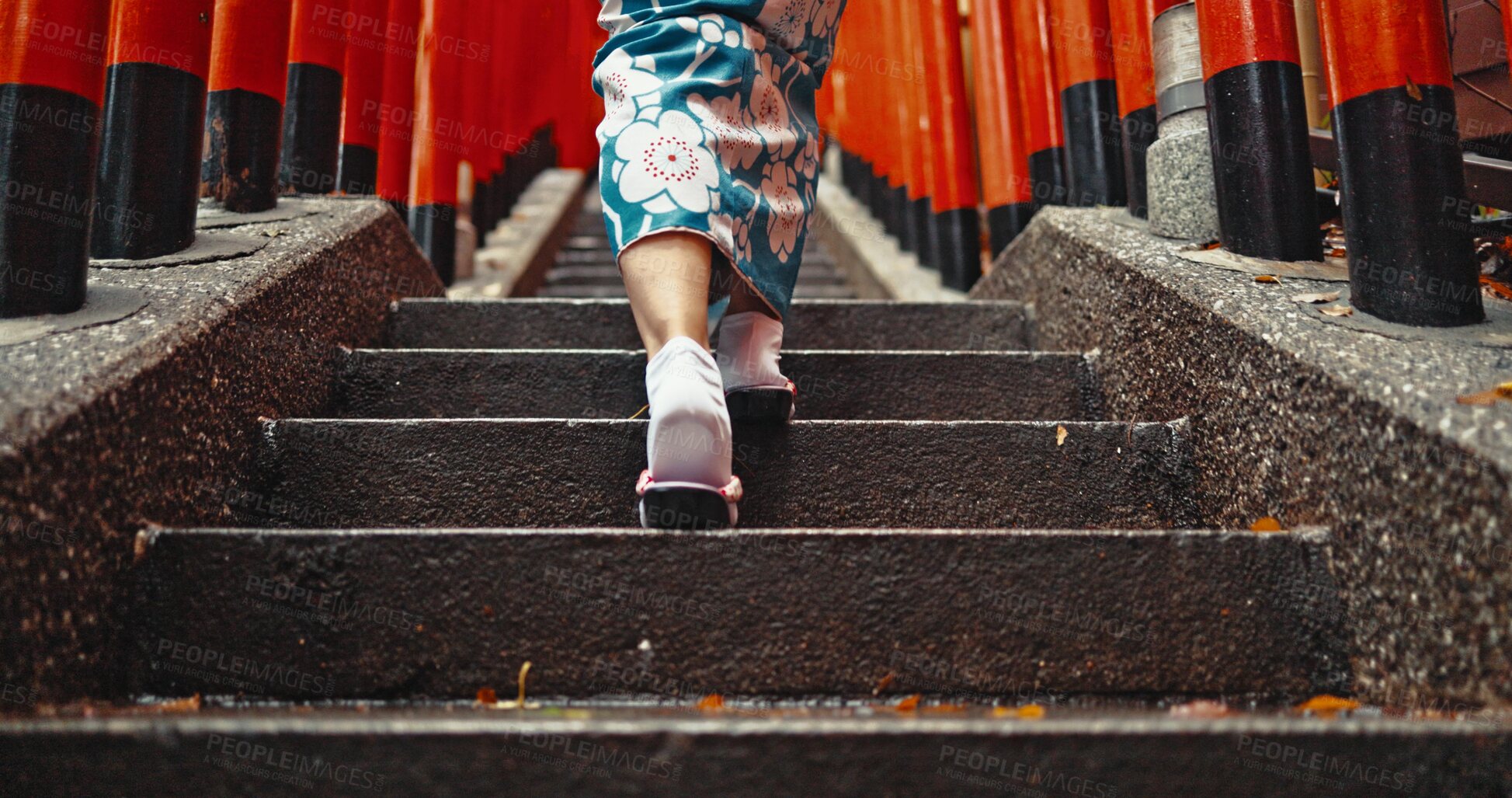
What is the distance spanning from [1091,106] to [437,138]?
1.94m

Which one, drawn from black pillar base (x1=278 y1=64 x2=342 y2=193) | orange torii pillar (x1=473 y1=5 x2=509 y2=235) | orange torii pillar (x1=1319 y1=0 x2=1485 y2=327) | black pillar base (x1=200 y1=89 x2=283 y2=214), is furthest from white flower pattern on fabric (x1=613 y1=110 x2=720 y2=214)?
orange torii pillar (x1=473 y1=5 x2=509 y2=235)

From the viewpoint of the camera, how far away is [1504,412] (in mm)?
940

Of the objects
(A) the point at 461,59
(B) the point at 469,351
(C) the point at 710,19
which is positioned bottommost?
(B) the point at 469,351

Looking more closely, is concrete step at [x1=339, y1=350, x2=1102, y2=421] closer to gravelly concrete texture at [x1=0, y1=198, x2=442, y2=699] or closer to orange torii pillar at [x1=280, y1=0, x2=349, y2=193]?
gravelly concrete texture at [x1=0, y1=198, x2=442, y2=699]

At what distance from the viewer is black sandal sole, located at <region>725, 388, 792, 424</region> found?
142 cm

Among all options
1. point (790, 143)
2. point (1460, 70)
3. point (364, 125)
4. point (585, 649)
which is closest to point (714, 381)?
point (585, 649)

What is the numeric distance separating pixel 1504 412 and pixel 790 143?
3.18 feet

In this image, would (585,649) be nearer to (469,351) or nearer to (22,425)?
(22,425)

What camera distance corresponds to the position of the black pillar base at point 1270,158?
1517 millimetres

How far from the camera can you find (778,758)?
2.75 ft

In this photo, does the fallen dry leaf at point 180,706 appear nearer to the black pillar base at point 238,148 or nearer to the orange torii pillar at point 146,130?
the orange torii pillar at point 146,130

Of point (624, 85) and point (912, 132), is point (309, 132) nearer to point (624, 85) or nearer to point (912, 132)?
point (624, 85)

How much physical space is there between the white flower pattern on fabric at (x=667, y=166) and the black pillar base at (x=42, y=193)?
27.5 inches

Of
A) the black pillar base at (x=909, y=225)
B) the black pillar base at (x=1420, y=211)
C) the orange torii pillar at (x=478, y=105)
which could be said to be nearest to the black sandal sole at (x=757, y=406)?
the black pillar base at (x=1420, y=211)
